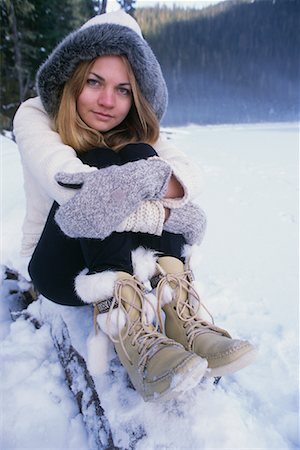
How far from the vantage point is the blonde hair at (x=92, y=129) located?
0.97 meters

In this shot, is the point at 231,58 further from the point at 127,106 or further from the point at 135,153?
the point at 135,153

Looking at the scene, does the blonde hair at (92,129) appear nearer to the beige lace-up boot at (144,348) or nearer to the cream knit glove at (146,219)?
the cream knit glove at (146,219)

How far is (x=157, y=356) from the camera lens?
24.5 inches

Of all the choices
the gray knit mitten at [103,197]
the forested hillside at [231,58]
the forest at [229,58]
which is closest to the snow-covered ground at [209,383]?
the gray knit mitten at [103,197]

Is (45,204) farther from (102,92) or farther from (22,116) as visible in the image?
(102,92)

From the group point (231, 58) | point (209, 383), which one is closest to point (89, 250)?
point (209, 383)

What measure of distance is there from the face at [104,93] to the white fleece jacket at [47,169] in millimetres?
136

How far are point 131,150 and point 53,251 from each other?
0.35m

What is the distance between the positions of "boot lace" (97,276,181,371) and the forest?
1964 centimetres

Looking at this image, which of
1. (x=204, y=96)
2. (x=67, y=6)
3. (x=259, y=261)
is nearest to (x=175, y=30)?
(x=204, y=96)

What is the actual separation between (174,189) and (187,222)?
9cm

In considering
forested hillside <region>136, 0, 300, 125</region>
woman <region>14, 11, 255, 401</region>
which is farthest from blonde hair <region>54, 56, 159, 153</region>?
forested hillside <region>136, 0, 300, 125</region>

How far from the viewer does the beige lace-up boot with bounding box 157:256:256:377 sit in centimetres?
60

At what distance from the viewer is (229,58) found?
28797 mm
